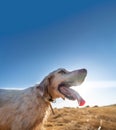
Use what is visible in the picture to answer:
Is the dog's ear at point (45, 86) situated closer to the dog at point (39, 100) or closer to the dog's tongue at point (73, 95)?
the dog at point (39, 100)

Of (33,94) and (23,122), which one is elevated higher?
(33,94)

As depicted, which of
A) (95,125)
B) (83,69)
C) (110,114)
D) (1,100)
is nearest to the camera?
(83,69)

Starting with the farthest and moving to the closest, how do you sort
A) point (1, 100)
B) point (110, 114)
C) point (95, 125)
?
point (110, 114)
point (95, 125)
point (1, 100)

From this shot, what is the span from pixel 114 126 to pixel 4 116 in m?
16.1

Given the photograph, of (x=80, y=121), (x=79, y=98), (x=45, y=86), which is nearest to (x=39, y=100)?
(x=45, y=86)

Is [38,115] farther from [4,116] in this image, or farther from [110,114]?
[110,114]

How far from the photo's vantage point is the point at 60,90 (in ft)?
38.5

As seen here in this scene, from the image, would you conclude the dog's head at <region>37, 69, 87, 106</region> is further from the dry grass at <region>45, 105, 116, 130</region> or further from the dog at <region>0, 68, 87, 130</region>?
the dry grass at <region>45, 105, 116, 130</region>

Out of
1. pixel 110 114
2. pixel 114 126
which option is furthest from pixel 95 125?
pixel 110 114

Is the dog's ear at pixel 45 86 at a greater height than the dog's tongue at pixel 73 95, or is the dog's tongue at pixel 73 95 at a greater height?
the dog's ear at pixel 45 86

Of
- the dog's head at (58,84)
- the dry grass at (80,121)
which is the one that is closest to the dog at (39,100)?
the dog's head at (58,84)

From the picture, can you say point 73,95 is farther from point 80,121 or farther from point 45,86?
point 80,121

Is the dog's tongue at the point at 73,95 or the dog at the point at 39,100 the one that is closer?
the dog's tongue at the point at 73,95

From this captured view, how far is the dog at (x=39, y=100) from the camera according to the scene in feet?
37.8
